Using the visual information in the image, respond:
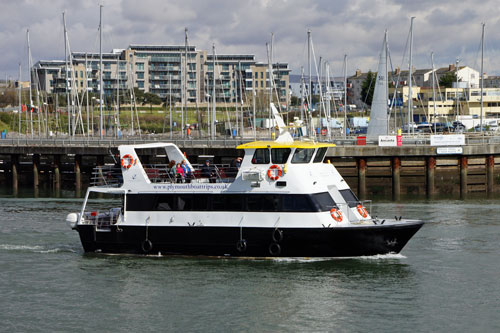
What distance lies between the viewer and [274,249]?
26578 mm

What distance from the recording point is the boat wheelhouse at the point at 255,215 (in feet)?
86.2

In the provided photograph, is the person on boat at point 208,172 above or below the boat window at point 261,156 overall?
below

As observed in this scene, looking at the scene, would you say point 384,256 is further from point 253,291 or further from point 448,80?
point 448,80

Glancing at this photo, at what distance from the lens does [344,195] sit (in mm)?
28062

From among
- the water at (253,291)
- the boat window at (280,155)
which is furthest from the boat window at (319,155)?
the water at (253,291)

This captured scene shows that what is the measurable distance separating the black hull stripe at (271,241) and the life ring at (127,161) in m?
2.35

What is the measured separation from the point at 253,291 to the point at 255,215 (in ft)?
12.3

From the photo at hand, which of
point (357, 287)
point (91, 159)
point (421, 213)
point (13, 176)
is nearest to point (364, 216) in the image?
point (357, 287)

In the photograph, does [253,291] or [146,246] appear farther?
[146,246]

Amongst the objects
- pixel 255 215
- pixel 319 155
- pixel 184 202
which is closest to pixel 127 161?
pixel 184 202

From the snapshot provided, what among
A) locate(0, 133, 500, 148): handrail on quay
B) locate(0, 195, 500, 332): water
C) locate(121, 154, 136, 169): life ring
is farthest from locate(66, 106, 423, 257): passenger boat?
locate(0, 133, 500, 148): handrail on quay

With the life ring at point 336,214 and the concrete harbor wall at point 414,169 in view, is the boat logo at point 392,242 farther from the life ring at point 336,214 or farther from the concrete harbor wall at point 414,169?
the concrete harbor wall at point 414,169

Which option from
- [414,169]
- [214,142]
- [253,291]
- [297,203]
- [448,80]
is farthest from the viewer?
[448,80]

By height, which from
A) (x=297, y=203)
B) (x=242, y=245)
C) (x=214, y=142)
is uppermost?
(x=214, y=142)
